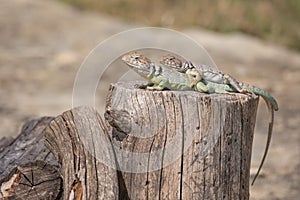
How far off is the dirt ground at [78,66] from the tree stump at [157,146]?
282cm

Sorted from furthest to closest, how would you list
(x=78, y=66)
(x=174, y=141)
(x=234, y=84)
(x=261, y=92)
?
(x=78, y=66) < (x=261, y=92) < (x=234, y=84) < (x=174, y=141)

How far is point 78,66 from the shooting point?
10180 mm

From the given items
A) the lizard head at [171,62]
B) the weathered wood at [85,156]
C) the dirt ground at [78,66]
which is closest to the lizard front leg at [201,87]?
the lizard head at [171,62]

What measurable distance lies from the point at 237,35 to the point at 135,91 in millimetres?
8813

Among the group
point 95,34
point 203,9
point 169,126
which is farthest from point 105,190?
point 203,9

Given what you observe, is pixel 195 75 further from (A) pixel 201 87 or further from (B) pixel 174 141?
(B) pixel 174 141

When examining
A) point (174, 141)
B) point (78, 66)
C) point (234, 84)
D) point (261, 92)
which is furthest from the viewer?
point (78, 66)

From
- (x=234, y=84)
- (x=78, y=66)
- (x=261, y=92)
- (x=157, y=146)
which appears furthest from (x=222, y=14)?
(x=157, y=146)

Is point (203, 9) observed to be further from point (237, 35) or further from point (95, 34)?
point (95, 34)

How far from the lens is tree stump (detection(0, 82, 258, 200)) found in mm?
3184

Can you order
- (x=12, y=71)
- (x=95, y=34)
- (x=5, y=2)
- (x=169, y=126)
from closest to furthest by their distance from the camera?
(x=169, y=126), (x=12, y=71), (x=95, y=34), (x=5, y=2)

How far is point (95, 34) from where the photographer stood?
468 inches

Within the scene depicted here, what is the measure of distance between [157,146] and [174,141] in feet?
0.26

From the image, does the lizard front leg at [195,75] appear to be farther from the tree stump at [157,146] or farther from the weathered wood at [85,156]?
the weathered wood at [85,156]
